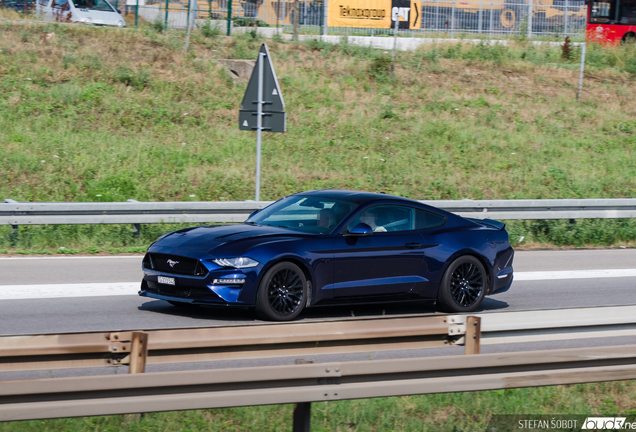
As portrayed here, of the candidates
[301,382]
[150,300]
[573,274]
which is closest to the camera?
[301,382]

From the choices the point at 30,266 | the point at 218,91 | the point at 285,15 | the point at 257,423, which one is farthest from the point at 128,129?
the point at 257,423

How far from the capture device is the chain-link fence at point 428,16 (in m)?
28.5

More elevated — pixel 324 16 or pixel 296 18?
pixel 324 16

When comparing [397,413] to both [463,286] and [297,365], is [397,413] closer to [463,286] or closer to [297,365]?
[297,365]

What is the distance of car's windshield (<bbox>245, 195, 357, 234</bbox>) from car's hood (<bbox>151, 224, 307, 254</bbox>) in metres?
0.28

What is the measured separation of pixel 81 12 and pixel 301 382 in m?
26.2

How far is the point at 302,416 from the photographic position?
4102 millimetres

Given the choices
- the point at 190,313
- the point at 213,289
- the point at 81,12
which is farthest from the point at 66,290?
the point at 81,12

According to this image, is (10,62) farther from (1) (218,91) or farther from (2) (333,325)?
(2) (333,325)

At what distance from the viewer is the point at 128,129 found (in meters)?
20.5

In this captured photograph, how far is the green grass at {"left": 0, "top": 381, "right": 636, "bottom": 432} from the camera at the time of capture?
15.8ft

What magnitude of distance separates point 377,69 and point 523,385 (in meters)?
23.1

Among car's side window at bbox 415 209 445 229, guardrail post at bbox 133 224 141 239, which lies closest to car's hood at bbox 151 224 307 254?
car's side window at bbox 415 209 445 229

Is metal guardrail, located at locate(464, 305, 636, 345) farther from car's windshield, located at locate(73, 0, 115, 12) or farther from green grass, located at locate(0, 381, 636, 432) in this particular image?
car's windshield, located at locate(73, 0, 115, 12)
